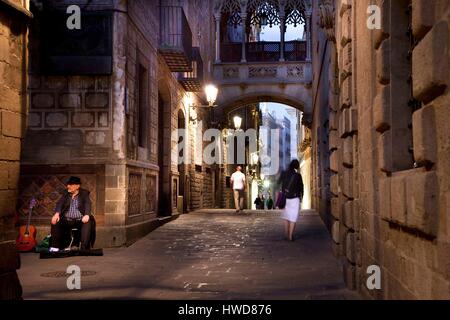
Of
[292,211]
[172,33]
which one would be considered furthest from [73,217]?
[172,33]

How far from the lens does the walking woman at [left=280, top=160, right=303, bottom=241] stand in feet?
37.7

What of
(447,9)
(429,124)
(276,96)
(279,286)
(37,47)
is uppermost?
(276,96)

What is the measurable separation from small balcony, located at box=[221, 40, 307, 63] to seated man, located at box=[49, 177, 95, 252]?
757 inches

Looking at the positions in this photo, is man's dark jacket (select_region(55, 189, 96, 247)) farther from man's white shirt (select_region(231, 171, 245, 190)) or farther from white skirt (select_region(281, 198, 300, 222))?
man's white shirt (select_region(231, 171, 245, 190))

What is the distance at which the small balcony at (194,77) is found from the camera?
18.2 meters

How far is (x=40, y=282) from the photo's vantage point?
720 cm

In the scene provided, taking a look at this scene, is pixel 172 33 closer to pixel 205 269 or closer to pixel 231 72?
pixel 205 269

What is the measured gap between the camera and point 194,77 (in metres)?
18.6

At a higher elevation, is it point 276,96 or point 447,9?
point 276,96

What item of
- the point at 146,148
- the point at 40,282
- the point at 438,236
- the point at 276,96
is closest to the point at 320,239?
the point at 146,148

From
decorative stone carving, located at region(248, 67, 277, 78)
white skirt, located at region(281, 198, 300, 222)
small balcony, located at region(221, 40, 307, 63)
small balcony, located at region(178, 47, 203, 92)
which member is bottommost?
white skirt, located at region(281, 198, 300, 222)

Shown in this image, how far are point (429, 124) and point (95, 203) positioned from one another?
892 cm

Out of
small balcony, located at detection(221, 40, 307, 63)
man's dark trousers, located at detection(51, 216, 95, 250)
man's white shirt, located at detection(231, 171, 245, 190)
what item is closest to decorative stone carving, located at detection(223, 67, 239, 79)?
small balcony, located at detection(221, 40, 307, 63)

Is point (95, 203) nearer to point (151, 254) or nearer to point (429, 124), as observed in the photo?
point (151, 254)
